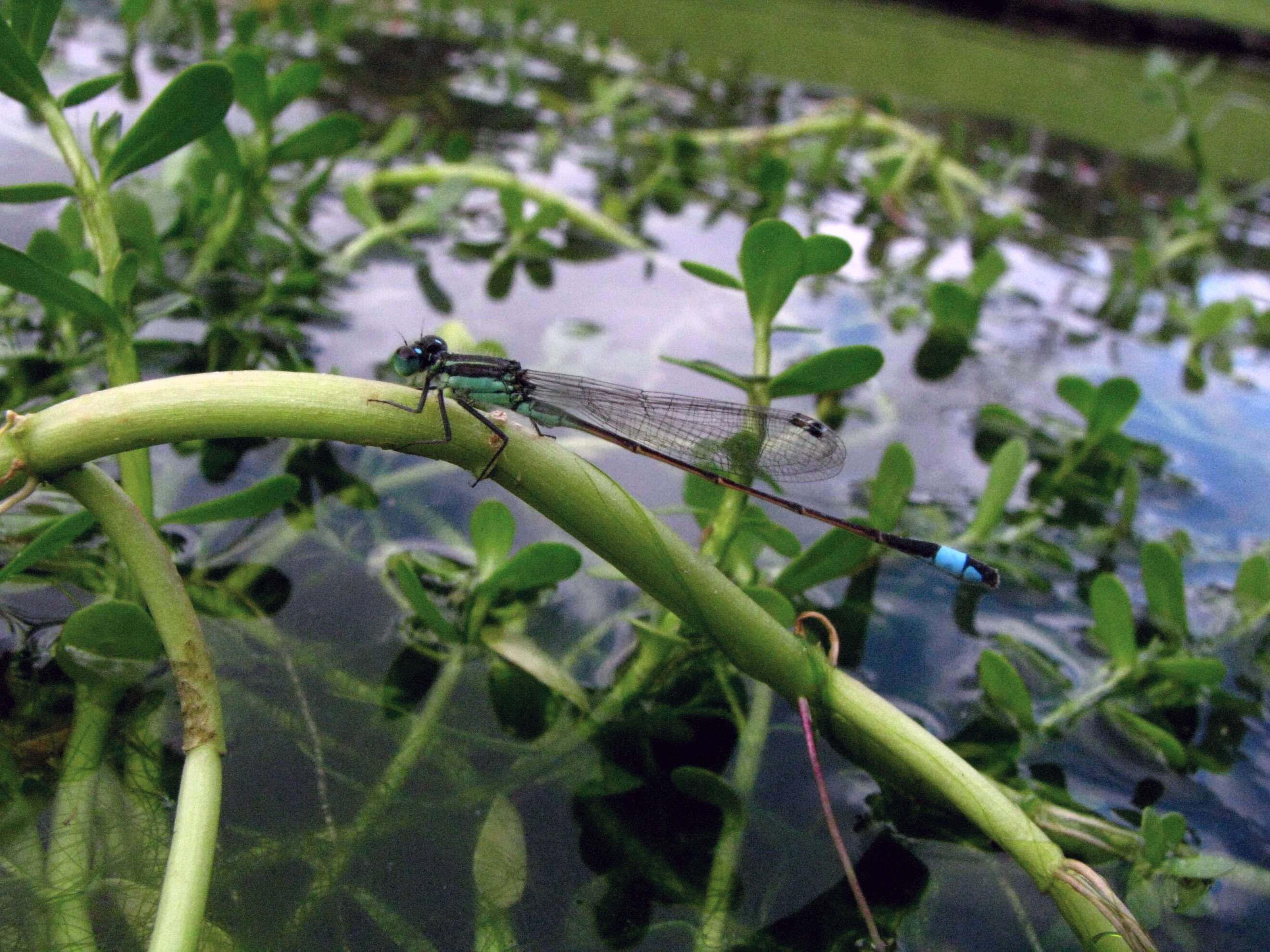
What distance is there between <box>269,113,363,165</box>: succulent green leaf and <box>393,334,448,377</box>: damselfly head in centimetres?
85

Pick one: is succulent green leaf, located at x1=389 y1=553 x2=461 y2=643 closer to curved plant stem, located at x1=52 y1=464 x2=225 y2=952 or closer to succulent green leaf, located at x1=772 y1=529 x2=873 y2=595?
curved plant stem, located at x1=52 y1=464 x2=225 y2=952

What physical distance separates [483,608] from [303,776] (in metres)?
0.43

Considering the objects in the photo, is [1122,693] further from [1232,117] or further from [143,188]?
[1232,117]

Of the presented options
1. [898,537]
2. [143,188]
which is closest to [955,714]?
[898,537]

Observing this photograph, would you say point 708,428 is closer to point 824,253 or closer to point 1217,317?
point 824,253

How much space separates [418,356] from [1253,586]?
1873 millimetres

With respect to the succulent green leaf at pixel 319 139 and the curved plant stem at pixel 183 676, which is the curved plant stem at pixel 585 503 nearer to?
the curved plant stem at pixel 183 676

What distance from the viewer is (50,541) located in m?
1.31

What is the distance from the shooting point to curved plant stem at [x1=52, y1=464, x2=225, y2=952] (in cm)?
112

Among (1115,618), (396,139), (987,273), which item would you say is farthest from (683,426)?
(396,139)

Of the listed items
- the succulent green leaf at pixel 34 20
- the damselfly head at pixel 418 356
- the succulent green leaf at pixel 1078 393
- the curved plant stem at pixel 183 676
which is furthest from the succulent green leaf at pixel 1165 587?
the succulent green leaf at pixel 34 20

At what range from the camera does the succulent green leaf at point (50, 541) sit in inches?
50.6

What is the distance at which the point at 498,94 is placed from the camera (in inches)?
215

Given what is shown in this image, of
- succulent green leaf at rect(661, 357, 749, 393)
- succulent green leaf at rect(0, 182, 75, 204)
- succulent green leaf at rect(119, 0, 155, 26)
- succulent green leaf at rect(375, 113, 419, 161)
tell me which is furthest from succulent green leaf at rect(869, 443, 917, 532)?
succulent green leaf at rect(375, 113, 419, 161)
